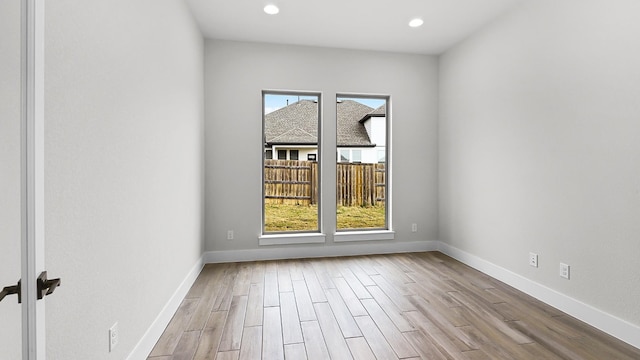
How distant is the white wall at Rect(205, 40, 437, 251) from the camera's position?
12.3 feet

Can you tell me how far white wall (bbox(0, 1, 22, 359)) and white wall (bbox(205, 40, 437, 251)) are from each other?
118 inches

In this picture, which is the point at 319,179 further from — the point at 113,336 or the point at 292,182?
the point at 113,336

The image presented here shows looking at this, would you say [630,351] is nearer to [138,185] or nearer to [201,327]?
[201,327]

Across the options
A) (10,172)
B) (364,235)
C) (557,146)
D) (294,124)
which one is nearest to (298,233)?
(364,235)

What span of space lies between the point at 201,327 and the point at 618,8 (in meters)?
3.71

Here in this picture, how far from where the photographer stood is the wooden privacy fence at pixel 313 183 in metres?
4.10

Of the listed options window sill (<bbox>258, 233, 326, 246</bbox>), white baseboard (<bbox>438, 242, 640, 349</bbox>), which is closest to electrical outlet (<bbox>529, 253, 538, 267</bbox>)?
white baseboard (<bbox>438, 242, 640, 349</bbox>)

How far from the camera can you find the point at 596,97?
2.25 m

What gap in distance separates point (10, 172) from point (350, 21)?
3.26 meters

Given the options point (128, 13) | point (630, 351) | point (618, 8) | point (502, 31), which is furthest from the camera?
point (502, 31)

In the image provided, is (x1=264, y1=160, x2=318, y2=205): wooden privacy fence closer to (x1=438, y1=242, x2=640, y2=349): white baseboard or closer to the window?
the window

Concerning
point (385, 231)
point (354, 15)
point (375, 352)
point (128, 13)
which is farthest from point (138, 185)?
point (385, 231)

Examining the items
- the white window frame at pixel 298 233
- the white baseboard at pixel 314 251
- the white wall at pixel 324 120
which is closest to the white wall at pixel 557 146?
the white wall at pixel 324 120

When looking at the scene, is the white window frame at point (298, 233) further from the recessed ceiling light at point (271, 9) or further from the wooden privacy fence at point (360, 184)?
the recessed ceiling light at point (271, 9)
